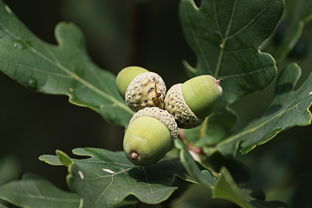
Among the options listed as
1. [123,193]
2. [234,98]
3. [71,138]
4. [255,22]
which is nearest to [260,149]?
[71,138]

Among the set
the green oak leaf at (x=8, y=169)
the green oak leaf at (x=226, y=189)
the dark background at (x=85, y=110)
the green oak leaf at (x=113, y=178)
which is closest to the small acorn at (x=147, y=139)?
the green oak leaf at (x=113, y=178)

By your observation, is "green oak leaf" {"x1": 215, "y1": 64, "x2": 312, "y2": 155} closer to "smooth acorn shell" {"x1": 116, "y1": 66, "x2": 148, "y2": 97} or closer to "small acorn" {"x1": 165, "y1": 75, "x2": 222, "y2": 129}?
"small acorn" {"x1": 165, "y1": 75, "x2": 222, "y2": 129}

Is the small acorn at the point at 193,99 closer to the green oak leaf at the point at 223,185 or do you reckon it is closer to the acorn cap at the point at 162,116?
the acorn cap at the point at 162,116

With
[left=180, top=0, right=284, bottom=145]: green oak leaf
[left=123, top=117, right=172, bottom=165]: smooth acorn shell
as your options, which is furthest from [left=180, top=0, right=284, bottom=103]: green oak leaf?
[left=123, top=117, right=172, bottom=165]: smooth acorn shell

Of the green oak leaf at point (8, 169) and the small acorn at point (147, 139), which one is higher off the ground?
the small acorn at point (147, 139)

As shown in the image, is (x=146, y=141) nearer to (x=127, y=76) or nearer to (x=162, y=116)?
(x=162, y=116)

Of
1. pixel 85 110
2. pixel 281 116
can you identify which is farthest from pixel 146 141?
pixel 85 110

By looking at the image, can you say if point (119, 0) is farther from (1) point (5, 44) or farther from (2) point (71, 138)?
(1) point (5, 44)
